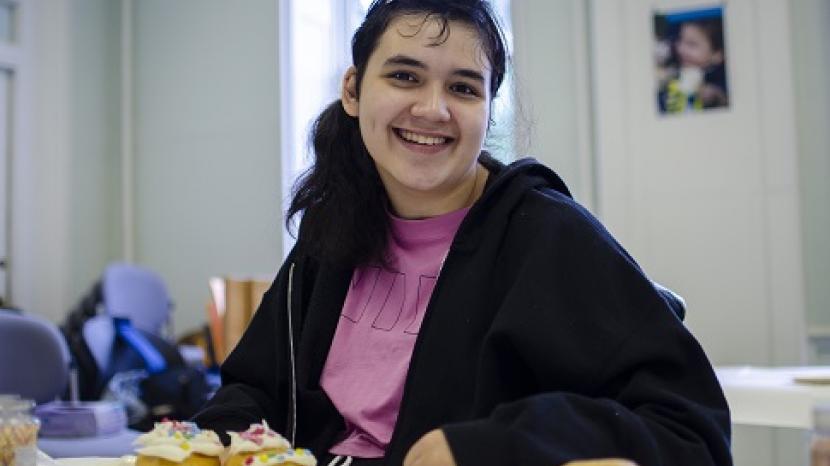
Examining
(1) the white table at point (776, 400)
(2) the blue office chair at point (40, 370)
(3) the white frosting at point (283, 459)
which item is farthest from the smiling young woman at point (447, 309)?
(2) the blue office chair at point (40, 370)

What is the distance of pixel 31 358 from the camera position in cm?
257

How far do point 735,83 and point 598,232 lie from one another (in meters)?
3.10

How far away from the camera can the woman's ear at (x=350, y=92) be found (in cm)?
145

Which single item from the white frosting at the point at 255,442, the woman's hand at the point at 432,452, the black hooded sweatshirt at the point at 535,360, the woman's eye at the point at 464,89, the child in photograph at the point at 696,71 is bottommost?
the white frosting at the point at 255,442

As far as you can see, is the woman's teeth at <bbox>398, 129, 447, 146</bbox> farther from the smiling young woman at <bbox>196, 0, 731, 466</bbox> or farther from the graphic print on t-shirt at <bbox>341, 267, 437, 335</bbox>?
the graphic print on t-shirt at <bbox>341, 267, 437, 335</bbox>

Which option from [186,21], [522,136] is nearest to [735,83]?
[522,136]

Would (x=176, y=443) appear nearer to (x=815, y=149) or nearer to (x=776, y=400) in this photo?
(x=776, y=400)

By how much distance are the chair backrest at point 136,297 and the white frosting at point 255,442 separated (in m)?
3.79

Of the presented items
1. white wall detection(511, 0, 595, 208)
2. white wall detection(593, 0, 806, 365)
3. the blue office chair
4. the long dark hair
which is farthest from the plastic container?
white wall detection(511, 0, 595, 208)

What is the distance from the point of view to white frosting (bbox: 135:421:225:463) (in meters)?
1.10

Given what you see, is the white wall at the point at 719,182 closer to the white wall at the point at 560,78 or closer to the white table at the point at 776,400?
the white wall at the point at 560,78

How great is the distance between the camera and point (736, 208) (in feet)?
Result: 12.8

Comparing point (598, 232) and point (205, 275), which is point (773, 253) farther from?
point (205, 275)

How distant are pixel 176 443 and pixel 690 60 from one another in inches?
138
